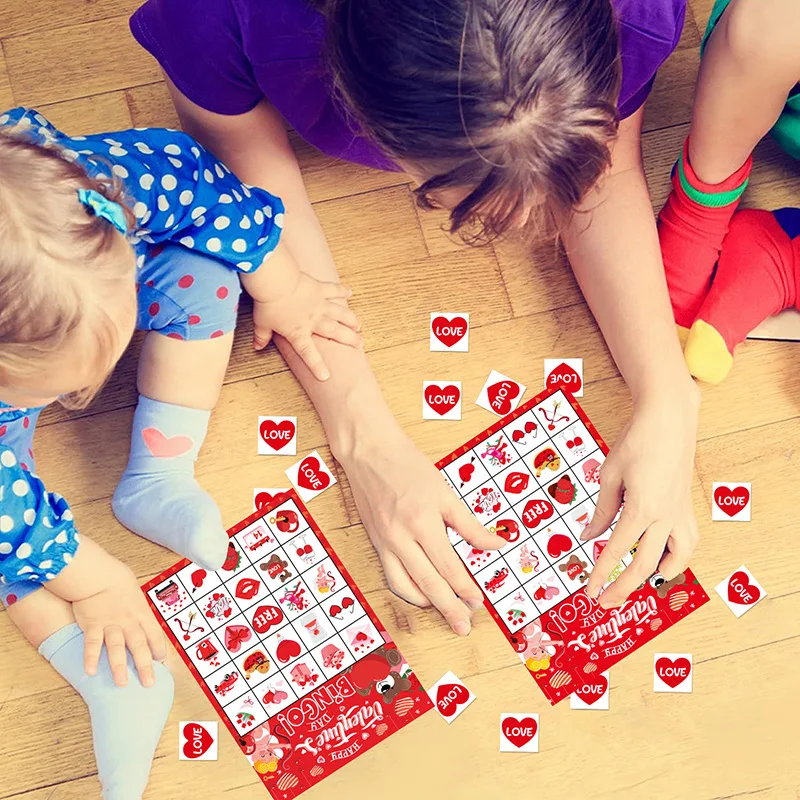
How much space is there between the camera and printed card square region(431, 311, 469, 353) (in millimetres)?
1139

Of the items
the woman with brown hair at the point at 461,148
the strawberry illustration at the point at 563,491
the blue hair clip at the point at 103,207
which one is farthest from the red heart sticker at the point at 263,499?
the blue hair clip at the point at 103,207

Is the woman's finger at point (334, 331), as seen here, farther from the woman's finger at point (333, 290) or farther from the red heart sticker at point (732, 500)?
the red heart sticker at point (732, 500)

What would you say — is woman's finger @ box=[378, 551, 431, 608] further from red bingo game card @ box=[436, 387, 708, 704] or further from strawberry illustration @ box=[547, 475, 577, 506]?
strawberry illustration @ box=[547, 475, 577, 506]

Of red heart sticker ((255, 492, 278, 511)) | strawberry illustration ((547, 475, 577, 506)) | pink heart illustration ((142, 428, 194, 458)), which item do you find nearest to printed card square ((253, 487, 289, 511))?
red heart sticker ((255, 492, 278, 511))

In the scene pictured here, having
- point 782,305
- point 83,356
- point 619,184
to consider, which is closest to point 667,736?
point 782,305

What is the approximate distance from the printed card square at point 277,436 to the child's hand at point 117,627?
214 mm

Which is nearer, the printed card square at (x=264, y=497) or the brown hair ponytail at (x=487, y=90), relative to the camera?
the brown hair ponytail at (x=487, y=90)

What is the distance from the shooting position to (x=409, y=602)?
1.07m

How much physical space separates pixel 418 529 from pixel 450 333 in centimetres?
25

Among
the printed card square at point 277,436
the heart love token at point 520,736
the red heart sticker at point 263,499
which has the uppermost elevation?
the printed card square at point 277,436

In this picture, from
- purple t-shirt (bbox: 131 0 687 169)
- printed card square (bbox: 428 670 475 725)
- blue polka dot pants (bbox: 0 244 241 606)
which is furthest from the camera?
printed card square (bbox: 428 670 475 725)

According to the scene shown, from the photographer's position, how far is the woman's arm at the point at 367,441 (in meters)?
1.03

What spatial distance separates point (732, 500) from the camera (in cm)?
110

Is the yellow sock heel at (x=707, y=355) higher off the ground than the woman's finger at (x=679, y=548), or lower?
higher
